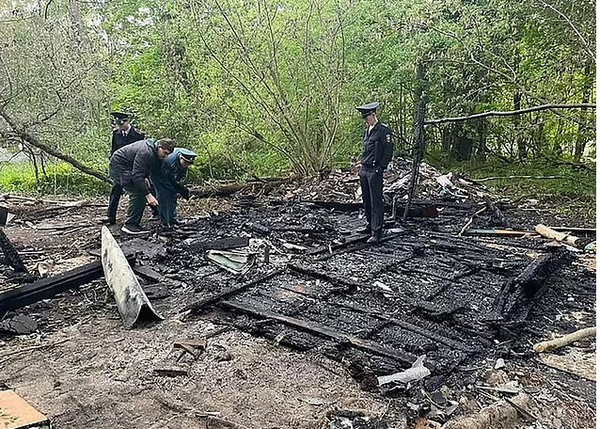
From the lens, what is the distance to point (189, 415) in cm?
359

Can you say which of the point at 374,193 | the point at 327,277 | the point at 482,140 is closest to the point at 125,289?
the point at 327,277

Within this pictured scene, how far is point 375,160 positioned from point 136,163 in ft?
11.6

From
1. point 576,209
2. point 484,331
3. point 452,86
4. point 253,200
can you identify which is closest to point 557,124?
point 452,86

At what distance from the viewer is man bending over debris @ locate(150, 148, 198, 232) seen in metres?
8.45

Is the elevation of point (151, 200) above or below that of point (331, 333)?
above

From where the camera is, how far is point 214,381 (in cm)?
406

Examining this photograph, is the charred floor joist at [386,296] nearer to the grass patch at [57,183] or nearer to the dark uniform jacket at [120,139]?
the dark uniform jacket at [120,139]

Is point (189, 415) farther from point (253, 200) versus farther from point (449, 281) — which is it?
point (253, 200)

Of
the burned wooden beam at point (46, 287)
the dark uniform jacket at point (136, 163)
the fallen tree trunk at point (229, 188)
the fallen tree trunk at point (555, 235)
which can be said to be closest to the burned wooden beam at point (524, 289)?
the fallen tree trunk at point (555, 235)

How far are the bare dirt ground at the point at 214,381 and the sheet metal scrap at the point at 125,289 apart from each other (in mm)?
142

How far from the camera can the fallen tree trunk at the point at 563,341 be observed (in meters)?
4.47

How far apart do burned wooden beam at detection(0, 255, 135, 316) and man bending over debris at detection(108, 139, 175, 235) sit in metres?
2.14

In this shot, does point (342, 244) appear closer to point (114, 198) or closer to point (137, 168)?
point (137, 168)

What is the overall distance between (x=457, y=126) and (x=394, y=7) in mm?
4444
